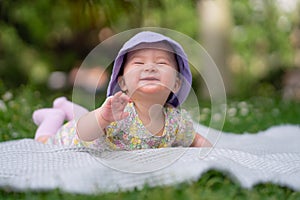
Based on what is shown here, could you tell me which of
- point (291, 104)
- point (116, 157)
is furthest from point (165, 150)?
point (291, 104)

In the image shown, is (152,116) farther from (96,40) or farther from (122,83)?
(96,40)

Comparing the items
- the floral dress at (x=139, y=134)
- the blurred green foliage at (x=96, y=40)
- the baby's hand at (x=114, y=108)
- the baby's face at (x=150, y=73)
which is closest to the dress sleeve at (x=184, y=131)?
the floral dress at (x=139, y=134)

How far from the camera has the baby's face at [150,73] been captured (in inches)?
67.9

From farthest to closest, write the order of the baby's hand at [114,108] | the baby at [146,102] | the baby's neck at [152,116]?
the baby's neck at [152,116] → the baby at [146,102] → the baby's hand at [114,108]

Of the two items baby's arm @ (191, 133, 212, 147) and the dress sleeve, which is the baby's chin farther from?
baby's arm @ (191, 133, 212, 147)

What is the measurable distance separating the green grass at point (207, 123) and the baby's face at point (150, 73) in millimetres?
363

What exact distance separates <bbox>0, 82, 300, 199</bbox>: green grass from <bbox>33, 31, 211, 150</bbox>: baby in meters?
0.32

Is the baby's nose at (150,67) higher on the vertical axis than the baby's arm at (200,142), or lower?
higher

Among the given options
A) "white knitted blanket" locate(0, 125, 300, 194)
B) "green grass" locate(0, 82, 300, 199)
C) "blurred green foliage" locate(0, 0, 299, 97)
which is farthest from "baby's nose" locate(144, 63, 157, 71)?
"blurred green foliage" locate(0, 0, 299, 97)

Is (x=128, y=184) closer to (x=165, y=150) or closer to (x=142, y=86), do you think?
(x=165, y=150)

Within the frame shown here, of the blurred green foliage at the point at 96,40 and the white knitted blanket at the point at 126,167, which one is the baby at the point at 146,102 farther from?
the blurred green foliage at the point at 96,40

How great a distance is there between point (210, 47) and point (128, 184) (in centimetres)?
474

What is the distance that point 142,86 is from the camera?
173 centimetres

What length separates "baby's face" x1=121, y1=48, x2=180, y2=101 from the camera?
172cm
